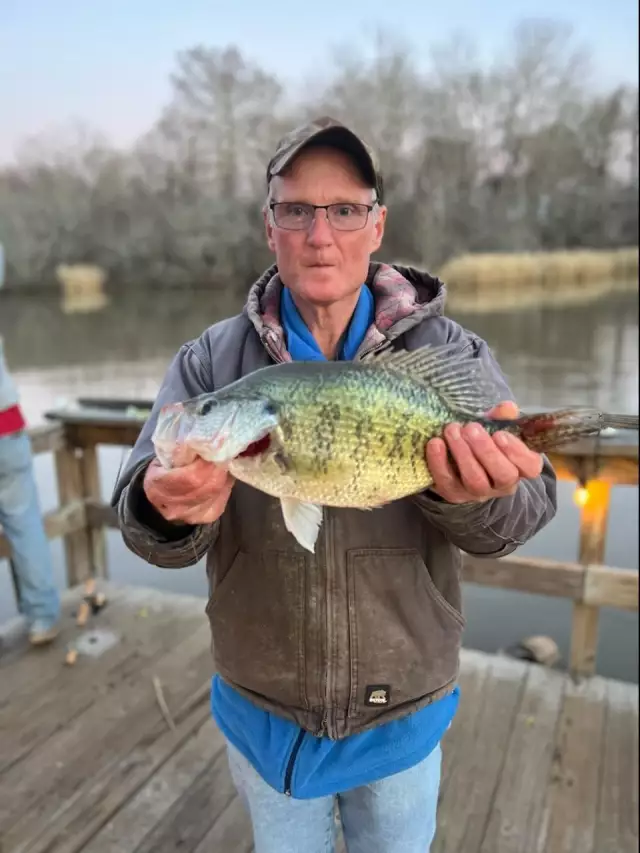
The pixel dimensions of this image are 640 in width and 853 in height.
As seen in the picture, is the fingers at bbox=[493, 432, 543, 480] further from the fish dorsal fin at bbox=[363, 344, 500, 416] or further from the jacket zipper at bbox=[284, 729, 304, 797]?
the jacket zipper at bbox=[284, 729, 304, 797]

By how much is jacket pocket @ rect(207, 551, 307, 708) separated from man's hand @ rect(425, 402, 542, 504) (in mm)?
443

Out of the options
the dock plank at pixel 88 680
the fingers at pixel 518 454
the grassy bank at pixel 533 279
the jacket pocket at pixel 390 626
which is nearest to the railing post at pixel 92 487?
the dock plank at pixel 88 680

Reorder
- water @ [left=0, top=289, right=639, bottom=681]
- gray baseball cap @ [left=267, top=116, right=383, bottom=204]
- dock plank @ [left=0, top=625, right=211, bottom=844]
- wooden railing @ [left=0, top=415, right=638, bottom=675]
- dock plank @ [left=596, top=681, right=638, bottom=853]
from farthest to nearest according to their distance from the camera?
1. water @ [left=0, top=289, right=639, bottom=681]
2. wooden railing @ [left=0, top=415, right=638, bottom=675]
3. dock plank @ [left=0, top=625, right=211, bottom=844]
4. dock plank @ [left=596, top=681, right=638, bottom=853]
5. gray baseball cap @ [left=267, top=116, right=383, bottom=204]

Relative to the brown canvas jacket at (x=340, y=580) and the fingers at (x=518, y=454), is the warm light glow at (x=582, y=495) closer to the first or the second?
the brown canvas jacket at (x=340, y=580)

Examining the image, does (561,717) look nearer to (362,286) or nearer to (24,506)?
(362,286)

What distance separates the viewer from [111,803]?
267 centimetres

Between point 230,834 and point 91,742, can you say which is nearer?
point 230,834

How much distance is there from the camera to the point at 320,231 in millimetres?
1528

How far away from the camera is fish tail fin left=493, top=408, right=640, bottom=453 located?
1.27m

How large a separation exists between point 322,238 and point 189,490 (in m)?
0.65

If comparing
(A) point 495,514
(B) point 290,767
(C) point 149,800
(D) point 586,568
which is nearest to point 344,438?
(A) point 495,514

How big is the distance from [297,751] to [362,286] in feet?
3.78

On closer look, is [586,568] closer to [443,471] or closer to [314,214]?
[443,471]

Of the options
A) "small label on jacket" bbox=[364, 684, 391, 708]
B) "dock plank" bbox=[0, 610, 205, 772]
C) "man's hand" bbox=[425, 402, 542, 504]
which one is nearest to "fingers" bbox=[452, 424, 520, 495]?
"man's hand" bbox=[425, 402, 542, 504]
